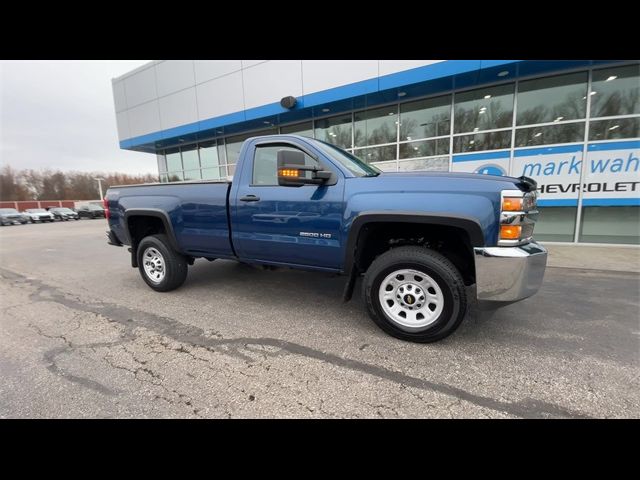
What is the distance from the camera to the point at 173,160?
55.1 ft

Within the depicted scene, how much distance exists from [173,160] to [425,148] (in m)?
14.0

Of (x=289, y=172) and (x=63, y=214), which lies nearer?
(x=289, y=172)

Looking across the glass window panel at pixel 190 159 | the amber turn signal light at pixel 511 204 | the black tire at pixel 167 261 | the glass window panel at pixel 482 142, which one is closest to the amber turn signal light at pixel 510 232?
the amber turn signal light at pixel 511 204

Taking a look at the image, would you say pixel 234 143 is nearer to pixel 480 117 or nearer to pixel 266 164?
pixel 480 117

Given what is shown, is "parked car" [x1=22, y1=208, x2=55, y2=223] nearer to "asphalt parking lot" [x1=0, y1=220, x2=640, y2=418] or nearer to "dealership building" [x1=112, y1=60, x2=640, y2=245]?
"dealership building" [x1=112, y1=60, x2=640, y2=245]

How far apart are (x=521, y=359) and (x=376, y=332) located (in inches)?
49.6

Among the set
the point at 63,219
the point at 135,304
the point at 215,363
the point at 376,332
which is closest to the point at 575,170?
the point at 376,332

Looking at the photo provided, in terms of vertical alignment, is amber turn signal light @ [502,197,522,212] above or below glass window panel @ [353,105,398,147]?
below

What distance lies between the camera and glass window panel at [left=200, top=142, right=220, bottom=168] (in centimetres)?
1472

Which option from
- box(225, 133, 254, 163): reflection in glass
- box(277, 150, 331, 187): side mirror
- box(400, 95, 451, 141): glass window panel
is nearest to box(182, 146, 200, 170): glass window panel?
box(225, 133, 254, 163): reflection in glass

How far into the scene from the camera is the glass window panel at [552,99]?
763cm

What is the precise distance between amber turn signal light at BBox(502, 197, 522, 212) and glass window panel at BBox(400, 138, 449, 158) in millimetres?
7798

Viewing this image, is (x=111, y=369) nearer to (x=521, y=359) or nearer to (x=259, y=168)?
(x=259, y=168)

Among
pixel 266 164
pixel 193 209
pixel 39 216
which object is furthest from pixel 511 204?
pixel 39 216
